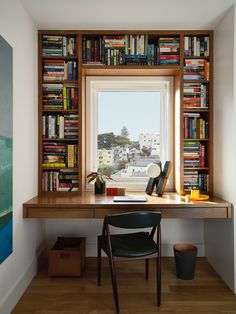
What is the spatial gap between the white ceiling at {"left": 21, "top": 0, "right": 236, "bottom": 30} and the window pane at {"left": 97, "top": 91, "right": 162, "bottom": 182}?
31.9 inches

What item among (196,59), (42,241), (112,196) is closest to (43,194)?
(42,241)

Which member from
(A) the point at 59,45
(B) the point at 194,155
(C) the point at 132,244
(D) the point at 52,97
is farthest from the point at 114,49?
(C) the point at 132,244

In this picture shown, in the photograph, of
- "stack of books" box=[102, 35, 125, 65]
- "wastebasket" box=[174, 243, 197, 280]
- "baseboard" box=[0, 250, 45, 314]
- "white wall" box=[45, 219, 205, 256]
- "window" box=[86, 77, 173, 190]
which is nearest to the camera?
"baseboard" box=[0, 250, 45, 314]

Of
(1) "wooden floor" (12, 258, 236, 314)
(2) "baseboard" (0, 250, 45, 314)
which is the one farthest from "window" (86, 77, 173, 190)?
(2) "baseboard" (0, 250, 45, 314)

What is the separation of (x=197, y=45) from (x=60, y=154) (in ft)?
6.25

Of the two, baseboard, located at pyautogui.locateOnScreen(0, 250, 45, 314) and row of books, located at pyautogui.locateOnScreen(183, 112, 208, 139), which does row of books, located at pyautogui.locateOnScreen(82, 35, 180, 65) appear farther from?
baseboard, located at pyautogui.locateOnScreen(0, 250, 45, 314)

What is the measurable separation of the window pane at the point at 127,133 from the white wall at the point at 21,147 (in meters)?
0.87

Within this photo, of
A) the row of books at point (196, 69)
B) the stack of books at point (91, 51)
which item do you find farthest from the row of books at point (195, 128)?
the stack of books at point (91, 51)

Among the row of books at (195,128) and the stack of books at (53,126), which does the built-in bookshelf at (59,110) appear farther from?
the row of books at (195,128)

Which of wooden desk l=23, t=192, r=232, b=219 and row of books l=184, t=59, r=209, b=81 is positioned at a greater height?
row of books l=184, t=59, r=209, b=81

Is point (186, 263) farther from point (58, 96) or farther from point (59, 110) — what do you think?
point (58, 96)

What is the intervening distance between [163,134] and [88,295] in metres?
1.92

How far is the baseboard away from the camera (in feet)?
6.53

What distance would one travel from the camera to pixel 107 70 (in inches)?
115
